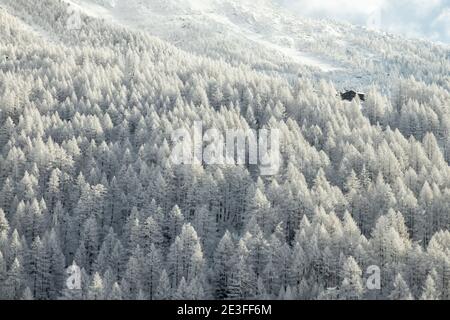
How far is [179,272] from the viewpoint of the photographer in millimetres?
100188

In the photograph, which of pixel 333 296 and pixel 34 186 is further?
pixel 34 186

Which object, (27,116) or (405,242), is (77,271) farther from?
(27,116)

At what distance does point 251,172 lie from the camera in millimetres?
138000

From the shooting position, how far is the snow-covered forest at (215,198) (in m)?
93.7

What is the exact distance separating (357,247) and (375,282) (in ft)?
21.3

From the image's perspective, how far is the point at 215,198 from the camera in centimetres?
12306

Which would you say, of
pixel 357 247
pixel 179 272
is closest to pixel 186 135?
pixel 179 272

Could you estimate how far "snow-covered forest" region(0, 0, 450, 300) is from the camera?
307 ft

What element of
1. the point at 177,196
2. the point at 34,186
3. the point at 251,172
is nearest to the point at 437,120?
the point at 251,172

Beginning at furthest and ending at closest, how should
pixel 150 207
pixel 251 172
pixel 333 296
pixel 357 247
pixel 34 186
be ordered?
pixel 251 172 < pixel 34 186 < pixel 150 207 < pixel 357 247 < pixel 333 296

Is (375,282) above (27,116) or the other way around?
the other way around

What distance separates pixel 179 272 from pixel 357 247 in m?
31.3
